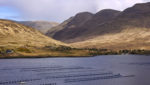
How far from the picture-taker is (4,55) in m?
190

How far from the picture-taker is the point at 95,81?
3541 inches

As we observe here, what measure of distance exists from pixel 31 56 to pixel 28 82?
114 m

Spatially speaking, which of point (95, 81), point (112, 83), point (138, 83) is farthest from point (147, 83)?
point (95, 81)

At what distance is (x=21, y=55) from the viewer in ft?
641

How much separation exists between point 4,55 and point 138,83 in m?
123

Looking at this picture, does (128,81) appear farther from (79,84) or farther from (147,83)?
(79,84)

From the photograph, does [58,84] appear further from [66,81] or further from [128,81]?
[128,81]

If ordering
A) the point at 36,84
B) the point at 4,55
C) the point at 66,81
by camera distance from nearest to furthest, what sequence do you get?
1. the point at 36,84
2. the point at 66,81
3. the point at 4,55

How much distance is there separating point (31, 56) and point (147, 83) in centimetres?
12369

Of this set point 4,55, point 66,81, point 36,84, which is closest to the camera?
point 36,84

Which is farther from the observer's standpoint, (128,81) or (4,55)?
(4,55)

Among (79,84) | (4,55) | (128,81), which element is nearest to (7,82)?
(79,84)

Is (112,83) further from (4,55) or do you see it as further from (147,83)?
(4,55)

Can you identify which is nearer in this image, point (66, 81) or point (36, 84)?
point (36, 84)
